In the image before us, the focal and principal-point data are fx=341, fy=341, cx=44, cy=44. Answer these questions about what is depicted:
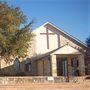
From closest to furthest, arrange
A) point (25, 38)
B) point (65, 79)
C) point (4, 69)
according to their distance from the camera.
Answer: point (65, 79)
point (25, 38)
point (4, 69)

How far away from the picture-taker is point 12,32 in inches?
1487

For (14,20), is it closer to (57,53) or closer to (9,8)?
(9,8)

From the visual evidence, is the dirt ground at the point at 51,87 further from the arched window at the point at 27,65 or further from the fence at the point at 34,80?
the arched window at the point at 27,65

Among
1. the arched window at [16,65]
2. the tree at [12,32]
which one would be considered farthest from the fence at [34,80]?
the arched window at [16,65]

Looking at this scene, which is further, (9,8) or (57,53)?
(57,53)

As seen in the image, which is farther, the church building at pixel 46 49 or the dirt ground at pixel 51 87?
the church building at pixel 46 49

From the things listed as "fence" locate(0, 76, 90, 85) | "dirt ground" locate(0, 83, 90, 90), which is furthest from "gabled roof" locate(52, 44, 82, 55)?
"dirt ground" locate(0, 83, 90, 90)

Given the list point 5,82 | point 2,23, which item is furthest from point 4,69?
point 5,82

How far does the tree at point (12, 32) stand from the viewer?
3709 cm

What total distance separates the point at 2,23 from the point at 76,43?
637 inches

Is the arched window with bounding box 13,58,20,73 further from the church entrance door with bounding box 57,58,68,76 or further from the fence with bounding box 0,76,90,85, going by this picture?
the fence with bounding box 0,76,90,85

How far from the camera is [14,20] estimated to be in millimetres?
38562

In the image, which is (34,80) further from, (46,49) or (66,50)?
→ (46,49)

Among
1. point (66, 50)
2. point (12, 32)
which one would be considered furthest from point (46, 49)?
point (12, 32)
